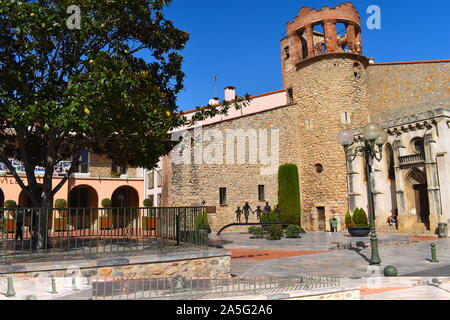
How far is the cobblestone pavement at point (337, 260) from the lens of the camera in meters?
9.38

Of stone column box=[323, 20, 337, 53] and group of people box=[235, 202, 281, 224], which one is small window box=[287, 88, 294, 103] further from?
group of people box=[235, 202, 281, 224]

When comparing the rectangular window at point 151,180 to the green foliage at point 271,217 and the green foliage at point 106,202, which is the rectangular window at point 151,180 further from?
the green foliage at point 271,217

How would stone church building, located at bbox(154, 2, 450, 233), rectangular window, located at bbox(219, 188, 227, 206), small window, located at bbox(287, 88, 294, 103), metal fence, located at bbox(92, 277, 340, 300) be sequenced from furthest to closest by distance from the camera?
small window, located at bbox(287, 88, 294, 103) → rectangular window, located at bbox(219, 188, 227, 206) → stone church building, located at bbox(154, 2, 450, 233) → metal fence, located at bbox(92, 277, 340, 300)

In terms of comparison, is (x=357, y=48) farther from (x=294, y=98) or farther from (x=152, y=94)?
(x=152, y=94)

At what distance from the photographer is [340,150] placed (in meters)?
26.2

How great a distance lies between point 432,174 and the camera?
→ 66.6 ft

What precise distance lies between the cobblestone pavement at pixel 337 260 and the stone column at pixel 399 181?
5304mm

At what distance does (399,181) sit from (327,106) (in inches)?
299

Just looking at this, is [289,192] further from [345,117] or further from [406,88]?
[406,88]

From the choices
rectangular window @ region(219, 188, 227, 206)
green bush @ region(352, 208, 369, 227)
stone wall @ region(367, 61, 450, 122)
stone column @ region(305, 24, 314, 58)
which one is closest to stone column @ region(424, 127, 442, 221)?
green bush @ region(352, 208, 369, 227)

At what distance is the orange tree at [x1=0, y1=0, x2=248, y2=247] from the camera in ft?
27.2

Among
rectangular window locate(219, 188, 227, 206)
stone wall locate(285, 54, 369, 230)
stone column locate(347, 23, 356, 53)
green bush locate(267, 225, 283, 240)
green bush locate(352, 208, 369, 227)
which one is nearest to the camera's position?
green bush locate(267, 225, 283, 240)

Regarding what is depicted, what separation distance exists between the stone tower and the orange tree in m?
17.8
